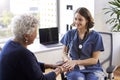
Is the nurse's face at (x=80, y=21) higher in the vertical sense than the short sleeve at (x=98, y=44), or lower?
higher

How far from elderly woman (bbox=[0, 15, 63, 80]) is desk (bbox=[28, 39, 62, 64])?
212cm

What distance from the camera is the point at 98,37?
2.49 metres

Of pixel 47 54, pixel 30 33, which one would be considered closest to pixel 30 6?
pixel 47 54

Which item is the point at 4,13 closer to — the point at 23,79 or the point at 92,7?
the point at 92,7

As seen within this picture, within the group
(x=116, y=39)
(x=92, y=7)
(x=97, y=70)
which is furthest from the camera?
(x=116, y=39)

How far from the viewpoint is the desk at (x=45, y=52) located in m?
3.83

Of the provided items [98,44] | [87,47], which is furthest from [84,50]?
[98,44]

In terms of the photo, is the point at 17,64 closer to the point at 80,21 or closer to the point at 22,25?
the point at 22,25

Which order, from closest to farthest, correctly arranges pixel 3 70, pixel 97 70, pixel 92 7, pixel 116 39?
pixel 3 70
pixel 97 70
pixel 92 7
pixel 116 39

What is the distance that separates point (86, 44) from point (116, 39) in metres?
2.01

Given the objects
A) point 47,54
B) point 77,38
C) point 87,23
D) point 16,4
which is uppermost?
point 16,4

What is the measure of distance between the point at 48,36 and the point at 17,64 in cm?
244

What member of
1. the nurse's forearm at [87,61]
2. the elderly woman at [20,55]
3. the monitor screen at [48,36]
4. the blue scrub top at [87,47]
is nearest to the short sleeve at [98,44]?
the blue scrub top at [87,47]

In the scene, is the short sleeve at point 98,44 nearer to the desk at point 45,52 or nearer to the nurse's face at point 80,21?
the nurse's face at point 80,21
